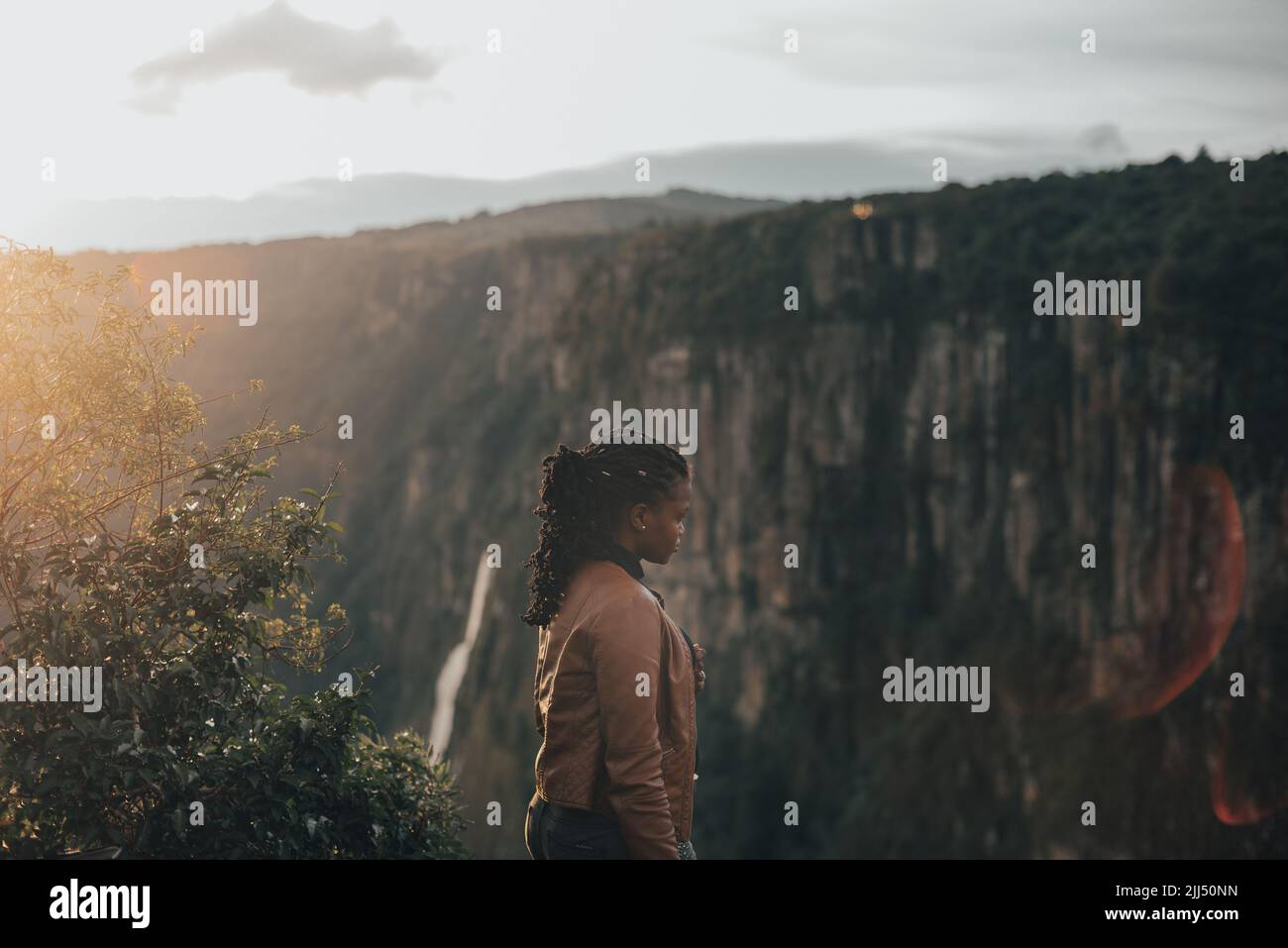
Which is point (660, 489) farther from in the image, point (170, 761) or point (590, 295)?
point (590, 295)

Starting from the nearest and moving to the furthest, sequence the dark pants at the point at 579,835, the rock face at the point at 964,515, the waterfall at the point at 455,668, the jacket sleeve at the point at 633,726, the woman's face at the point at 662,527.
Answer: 1. the jacket sleeve at the point at 633,726
2. the dark pants at the point at 579,835
3. the woman's face at the point at 662,527
4. the rock face at the point at 964,515
5. the waterfall at the point at 455,668

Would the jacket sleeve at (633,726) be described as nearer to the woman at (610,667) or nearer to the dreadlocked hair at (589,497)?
the woman at (610,667)

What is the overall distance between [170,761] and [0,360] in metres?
2.83

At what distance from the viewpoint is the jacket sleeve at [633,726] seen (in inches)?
186

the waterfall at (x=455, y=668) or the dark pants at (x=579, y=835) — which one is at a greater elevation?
the dark pants at (x=579, y=835)

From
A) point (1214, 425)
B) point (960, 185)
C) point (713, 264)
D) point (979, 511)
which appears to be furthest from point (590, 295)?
point (1214, 425)

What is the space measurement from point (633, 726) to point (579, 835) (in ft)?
1.78

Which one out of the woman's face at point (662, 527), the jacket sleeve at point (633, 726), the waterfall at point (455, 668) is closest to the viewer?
the jacket sleeve at point (633, 726)

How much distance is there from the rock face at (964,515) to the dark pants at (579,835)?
1601 inches

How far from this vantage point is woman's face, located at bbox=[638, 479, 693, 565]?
17.1 feet

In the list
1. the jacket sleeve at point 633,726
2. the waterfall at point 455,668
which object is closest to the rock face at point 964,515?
the waterfall at point 455,668

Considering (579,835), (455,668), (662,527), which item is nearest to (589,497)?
(662,527)

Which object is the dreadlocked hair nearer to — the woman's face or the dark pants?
the woman's face

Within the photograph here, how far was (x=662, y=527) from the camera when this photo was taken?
17.1 feet
